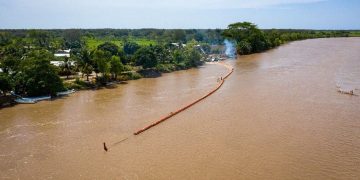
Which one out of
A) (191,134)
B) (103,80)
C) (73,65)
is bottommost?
(191,134)

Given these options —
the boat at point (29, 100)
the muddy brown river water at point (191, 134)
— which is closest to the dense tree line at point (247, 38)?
the muddy brown river water at point (191, 134)

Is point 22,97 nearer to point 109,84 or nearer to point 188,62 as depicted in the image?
point 109,84

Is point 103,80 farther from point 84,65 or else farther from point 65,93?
point 65,93

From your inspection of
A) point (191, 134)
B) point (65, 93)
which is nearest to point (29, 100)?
point (65, 93)

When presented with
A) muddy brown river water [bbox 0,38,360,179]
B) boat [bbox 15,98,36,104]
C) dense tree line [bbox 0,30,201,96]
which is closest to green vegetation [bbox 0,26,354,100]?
dense tree line [bbox 0,30,201,96]

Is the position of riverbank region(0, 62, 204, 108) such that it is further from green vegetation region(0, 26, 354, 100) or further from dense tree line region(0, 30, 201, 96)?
dense tree line region(0, 30, 201, 96)

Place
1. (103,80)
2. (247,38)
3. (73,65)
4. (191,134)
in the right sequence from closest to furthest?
1. (191,134)
2. (103,80)
3. (73,65)
4. (247,38)

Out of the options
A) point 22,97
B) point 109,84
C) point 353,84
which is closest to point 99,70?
point 109,84

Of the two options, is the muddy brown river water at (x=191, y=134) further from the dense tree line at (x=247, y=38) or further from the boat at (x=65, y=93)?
the dense tree line at (x=247, y=38)
